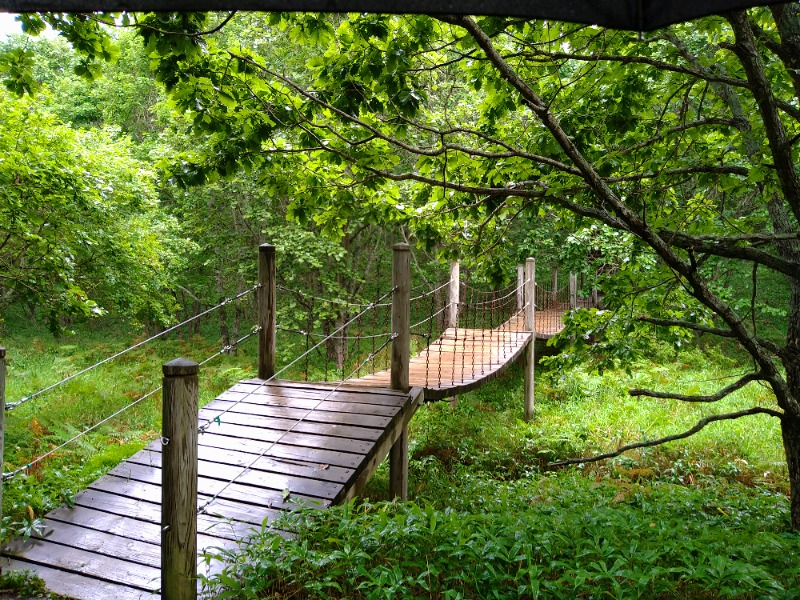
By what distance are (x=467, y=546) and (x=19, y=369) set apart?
11.3m

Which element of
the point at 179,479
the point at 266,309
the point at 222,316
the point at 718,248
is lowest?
the point at 222,316

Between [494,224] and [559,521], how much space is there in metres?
2.48

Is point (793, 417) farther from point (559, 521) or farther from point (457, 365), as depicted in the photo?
point (457, 365)

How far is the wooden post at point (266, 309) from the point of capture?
4867mm

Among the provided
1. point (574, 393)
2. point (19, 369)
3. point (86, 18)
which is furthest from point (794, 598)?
point (19, 369)

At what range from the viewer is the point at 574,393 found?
427 inches

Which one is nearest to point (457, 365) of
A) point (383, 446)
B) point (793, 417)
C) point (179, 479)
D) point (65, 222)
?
point (383, 446)

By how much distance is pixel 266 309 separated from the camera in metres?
4.98

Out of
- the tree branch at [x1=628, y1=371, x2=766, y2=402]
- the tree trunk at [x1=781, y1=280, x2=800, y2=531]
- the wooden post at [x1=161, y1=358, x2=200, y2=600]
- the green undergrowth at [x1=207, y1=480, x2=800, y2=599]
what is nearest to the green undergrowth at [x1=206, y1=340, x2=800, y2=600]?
the green undergrowth at [x1=207, y1=480, x2=800, y2=599]

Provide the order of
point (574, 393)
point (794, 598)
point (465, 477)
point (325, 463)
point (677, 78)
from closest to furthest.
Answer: point (794, 598)
point (325, 463)
point (677, 78)
point (465, 477)
point (574, 393)

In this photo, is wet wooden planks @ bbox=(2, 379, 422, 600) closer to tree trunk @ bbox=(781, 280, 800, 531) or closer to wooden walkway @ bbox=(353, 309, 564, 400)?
wooden walkway @ bbox=(353, 309, 564, 400)

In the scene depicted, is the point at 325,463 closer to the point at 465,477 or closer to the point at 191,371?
the point at 191,371

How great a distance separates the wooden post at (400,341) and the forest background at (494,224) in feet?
0.82

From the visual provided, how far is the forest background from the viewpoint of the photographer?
260 cm
